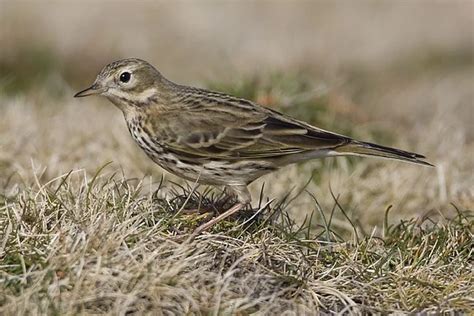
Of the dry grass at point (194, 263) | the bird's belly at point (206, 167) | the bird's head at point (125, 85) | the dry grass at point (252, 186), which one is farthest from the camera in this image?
the bird's head at point (125, 85)

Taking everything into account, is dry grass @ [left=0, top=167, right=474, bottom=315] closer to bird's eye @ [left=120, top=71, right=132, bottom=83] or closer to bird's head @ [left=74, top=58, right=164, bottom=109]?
bird's head @ [left=74, top=58, right=164, bottom=109]

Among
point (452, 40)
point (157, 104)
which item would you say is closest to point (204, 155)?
point (157, 104)

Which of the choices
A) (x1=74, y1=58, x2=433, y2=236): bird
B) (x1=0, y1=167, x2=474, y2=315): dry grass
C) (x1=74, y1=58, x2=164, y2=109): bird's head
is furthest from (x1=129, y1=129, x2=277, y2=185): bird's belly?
(x1=74, y1=58, x2=164, y2=109): bird's head

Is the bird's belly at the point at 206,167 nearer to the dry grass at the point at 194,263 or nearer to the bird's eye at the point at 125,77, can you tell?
the dry grass at the point at 194,263

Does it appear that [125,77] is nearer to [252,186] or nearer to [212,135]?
[212,135]

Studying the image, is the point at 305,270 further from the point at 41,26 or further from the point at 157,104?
the point at 41,26

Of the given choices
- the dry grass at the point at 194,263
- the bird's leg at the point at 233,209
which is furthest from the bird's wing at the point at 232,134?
the dry grass at the point at 194,263
